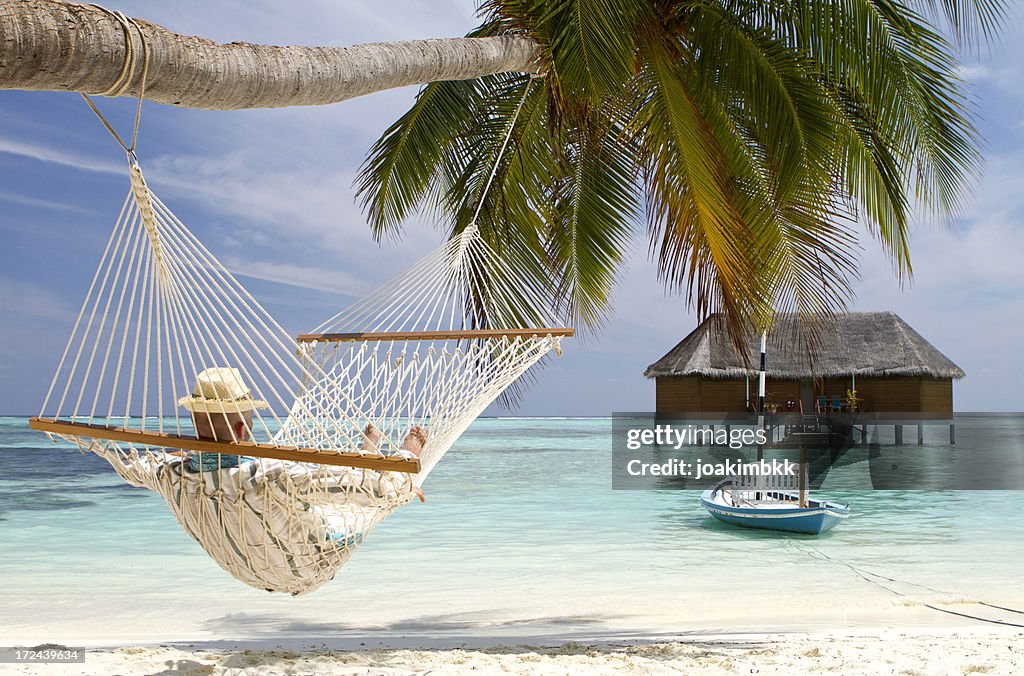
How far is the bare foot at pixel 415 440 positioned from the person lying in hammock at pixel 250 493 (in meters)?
0.36

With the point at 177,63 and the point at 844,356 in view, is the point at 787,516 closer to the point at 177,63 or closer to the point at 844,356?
the point at 177,63

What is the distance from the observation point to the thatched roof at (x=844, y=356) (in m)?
13.3

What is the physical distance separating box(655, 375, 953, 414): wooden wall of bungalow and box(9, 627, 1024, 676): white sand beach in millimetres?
10201

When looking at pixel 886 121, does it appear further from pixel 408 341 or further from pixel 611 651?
pixel 611 651

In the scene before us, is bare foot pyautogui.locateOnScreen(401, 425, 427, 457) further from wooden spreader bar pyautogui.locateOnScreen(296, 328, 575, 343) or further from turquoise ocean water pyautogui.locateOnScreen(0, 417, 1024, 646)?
turquoise ocean water pyautogui.locateOnScreen(0, 417, 1024, 646)

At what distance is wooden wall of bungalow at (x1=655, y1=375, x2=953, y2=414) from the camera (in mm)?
13391

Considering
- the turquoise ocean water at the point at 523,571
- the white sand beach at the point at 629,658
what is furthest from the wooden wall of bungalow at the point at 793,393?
the white sand beach at the point at 629,658

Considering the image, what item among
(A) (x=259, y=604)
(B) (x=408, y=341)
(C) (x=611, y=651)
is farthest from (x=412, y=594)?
(B) (x=408, y=341)

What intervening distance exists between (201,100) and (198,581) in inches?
185

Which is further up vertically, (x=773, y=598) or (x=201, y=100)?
(x=201, y=100)

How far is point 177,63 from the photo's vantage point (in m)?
1.53

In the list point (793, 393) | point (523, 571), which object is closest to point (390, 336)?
point (523, 571)

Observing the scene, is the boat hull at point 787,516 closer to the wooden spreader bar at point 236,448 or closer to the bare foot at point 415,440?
the bare foot at point 415,440

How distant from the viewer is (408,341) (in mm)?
2965
